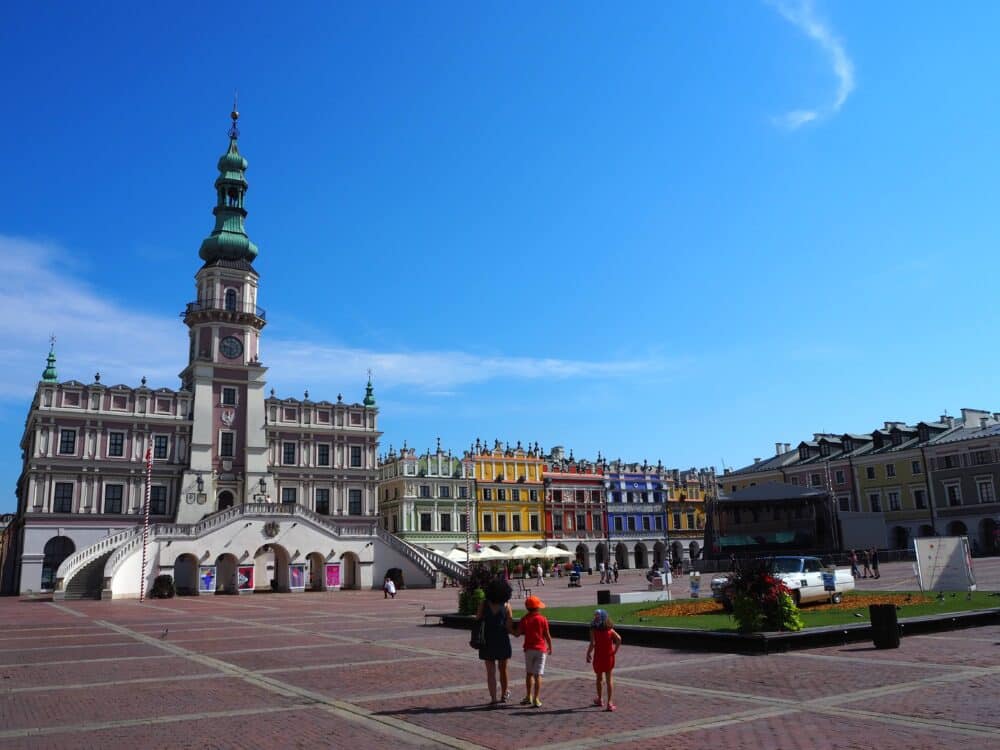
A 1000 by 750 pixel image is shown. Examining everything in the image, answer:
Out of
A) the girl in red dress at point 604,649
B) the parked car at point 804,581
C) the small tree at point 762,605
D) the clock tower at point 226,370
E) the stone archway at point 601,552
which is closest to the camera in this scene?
the girl in red dress at point 604,649

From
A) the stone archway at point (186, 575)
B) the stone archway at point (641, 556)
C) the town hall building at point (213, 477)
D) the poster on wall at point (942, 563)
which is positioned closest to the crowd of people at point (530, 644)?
the poster on wall at point (942, 563)

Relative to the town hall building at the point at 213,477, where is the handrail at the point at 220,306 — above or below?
above

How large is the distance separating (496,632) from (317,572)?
5067 cm

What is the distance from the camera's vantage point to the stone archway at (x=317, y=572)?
5784 cm

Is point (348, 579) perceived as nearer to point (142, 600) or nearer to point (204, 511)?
point (204, 511)

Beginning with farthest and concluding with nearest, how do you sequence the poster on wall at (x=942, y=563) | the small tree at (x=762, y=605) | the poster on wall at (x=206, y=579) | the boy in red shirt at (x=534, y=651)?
the poster on wall at (x=206, y=579), the poster on wall at (x=942, y=563), the small tree at (x=762, y=605), the boy in red shirt at (x=534, y=651)

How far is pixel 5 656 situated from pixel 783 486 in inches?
2194

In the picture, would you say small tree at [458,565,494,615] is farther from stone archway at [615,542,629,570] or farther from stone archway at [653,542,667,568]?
stone archway at [653,542,667,568]

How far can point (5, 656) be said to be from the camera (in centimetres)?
1909

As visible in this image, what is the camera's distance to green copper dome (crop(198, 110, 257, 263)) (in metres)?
66.1

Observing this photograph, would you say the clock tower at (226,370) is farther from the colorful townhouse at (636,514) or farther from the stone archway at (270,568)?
the colorful townhouse at (636,514)

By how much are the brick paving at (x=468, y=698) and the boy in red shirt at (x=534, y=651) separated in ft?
0.94

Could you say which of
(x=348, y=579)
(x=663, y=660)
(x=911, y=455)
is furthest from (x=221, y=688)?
(x=911, y=455)

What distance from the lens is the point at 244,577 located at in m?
54.8
